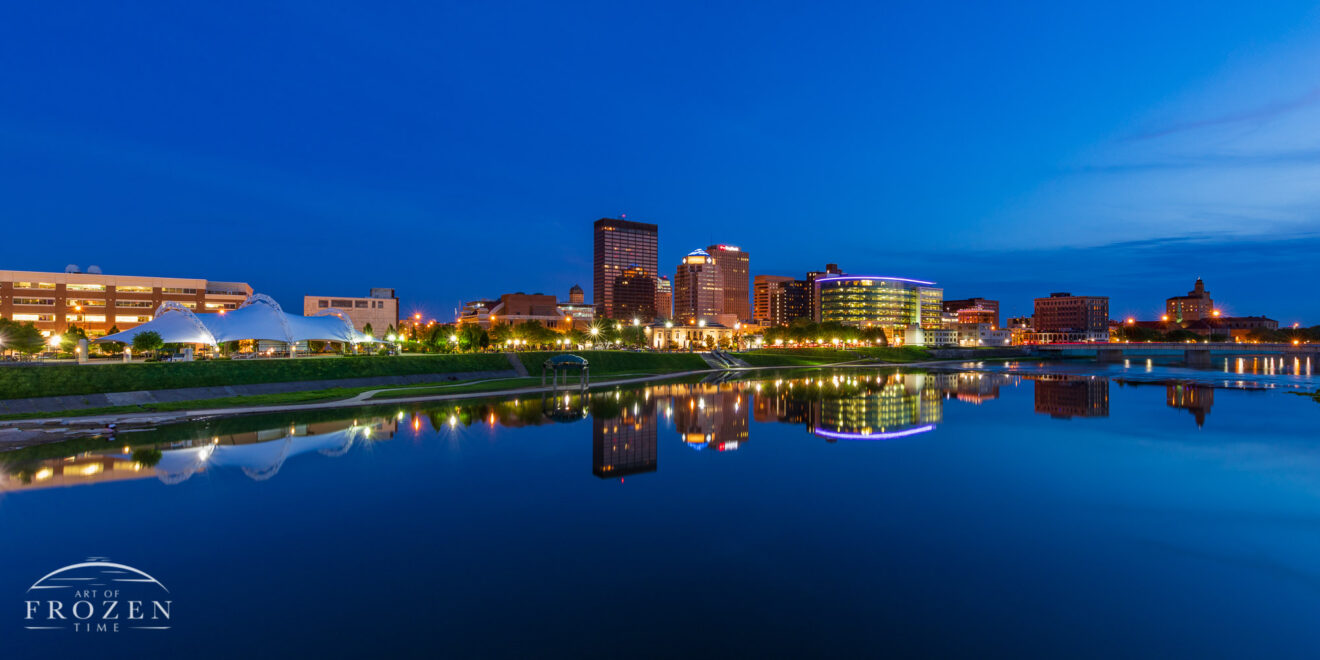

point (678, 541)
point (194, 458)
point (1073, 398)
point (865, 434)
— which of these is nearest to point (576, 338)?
point (1073, 398)

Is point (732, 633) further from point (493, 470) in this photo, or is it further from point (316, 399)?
point (316, 399)

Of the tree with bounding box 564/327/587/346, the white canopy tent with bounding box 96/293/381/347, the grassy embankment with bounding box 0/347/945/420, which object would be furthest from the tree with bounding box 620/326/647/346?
the white canopy tent with bounding box 96/293/381/347

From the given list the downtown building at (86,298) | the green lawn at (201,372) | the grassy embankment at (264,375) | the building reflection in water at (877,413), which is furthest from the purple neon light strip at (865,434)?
the downtown building at (86,298)

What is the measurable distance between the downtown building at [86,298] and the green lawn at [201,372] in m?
65.5

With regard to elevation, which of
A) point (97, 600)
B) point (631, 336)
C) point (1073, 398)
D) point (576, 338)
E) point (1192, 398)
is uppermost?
point (631, 336)

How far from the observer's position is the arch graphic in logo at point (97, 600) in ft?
37.3

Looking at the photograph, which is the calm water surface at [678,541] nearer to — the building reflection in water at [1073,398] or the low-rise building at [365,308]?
the building reflection in water at [1073,398]

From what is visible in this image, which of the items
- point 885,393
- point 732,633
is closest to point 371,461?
point 732,633

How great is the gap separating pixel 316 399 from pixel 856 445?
3908 centimetres

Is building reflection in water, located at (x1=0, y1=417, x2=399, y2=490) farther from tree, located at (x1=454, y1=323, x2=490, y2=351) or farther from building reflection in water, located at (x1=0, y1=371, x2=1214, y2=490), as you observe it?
tree, located at (x1=454, y1=323, x2=490, y2=351)

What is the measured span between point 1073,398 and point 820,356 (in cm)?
7182

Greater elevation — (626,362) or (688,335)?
(688,335)

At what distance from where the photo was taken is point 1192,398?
53.1 m

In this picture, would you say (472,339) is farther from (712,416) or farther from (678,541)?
(678,541)
